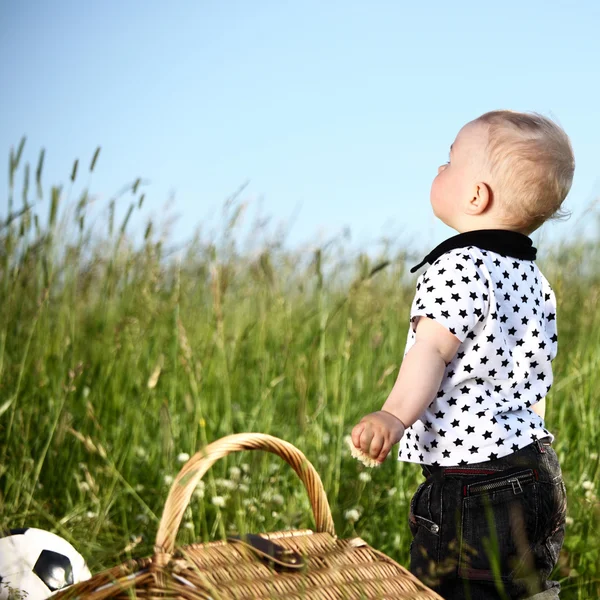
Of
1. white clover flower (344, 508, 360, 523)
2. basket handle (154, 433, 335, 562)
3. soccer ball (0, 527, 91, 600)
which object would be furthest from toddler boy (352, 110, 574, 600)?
soccer ball (0, 527, 91, 600)

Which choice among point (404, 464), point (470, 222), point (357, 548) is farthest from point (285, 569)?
point (404, 464)

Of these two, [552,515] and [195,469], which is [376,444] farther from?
[552,515]

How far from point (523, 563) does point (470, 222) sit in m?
0.80

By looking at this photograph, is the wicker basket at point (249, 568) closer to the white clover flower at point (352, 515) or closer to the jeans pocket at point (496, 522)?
the jeans pocket at point (496, 522)

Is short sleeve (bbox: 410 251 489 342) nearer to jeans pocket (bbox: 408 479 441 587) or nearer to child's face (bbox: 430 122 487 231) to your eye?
child's face (bbox: 430 122 487 231)

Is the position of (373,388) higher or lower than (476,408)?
lower

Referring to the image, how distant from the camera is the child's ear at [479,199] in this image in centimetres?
195

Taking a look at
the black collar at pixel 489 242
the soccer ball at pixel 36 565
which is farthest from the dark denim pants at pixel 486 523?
the soccer ball at pixel 36 565

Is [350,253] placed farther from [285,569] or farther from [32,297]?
[285,569]

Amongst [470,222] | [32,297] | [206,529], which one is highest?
[470,222]

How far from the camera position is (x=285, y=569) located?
1.67 metres

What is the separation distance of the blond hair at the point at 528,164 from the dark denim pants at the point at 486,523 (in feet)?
1.83

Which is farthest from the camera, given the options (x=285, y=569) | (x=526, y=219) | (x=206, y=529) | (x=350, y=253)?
(x=350, y=253)

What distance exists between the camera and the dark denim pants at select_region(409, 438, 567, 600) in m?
1.85
